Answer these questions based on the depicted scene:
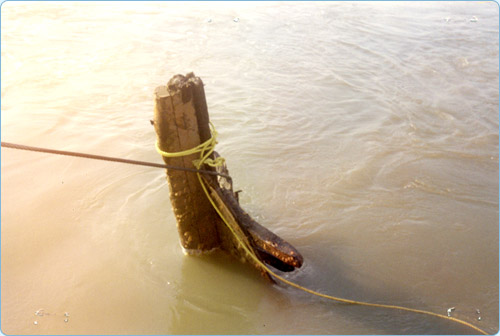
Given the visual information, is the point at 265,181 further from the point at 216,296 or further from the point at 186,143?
the point at 186,143

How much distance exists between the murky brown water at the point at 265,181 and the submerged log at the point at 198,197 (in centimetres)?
24

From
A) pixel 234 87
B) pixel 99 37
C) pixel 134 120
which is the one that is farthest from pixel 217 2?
pixel 134 120

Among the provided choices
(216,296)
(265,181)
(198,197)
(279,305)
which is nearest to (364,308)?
(279,305)

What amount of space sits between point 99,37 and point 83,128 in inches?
192

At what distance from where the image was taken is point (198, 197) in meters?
3.20

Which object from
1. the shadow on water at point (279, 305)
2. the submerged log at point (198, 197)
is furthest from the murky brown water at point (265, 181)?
the submerged log at point (198, 197)

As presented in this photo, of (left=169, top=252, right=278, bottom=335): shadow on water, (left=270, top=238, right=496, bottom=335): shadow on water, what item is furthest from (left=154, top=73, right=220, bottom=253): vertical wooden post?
(left=270, top=238, right=496, bottom=335): shadow on water

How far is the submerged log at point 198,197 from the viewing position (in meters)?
2.76

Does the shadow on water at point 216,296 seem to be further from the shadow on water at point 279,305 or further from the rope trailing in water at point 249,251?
the rope trailing in water at point 249,251

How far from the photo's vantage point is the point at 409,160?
5281 mm

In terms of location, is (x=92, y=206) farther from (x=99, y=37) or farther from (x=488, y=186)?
(x=99, y=37)

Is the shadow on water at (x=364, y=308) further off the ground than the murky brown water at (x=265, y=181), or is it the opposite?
the murky brown water at (x=265, y=181)

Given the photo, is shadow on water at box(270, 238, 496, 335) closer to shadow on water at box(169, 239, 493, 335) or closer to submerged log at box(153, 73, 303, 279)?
shadow on water at box(169, 239, 493, 335)

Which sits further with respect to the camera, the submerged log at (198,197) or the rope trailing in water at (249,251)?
the rope trailing in water at (249,251)
